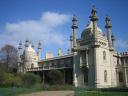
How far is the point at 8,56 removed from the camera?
5956 centimetres

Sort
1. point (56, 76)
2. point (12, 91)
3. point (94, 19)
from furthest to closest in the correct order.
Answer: point (56, 76)
point (94, 19)
point (12, 91)

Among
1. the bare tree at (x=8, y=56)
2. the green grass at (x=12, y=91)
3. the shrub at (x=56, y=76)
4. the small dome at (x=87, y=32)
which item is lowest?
the green grass at (x=12, y=91)

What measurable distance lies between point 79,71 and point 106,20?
11.8m

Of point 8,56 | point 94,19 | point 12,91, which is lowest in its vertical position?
point 12,91

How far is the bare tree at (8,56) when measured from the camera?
59.2 metres

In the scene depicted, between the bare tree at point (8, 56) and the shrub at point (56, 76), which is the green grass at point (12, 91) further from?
the bare tree at point (8, 56)

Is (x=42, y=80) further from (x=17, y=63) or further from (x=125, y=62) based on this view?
(x=125, y=62)

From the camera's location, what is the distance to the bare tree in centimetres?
5916

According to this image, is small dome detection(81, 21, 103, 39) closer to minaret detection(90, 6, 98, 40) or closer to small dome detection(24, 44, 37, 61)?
minaret detection(90, 6, 98, 40)

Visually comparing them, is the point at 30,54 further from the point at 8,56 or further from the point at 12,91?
the point at 12,91

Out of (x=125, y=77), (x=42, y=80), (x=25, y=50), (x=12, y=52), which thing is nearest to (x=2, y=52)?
(x=12, y=52)

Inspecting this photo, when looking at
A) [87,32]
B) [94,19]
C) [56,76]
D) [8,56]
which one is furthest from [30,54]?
[94,19]

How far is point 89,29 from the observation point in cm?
4366

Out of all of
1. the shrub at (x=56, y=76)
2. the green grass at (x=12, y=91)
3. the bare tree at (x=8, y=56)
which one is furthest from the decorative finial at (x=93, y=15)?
the bare tree at (x=8, y=56)
